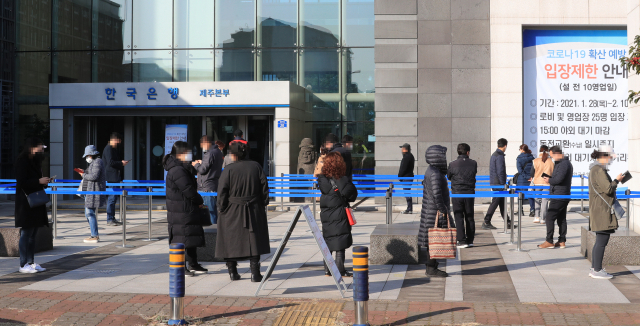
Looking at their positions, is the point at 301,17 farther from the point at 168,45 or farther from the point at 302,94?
the point at 168,45

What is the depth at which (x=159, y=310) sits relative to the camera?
7176mm

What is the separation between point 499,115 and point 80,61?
45.0ft

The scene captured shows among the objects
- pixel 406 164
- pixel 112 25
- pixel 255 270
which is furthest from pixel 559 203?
pixel 112 25

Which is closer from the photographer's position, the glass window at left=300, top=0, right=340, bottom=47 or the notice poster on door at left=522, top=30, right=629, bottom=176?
the notice poster on door at left=522, top=30, right=629, bottom=176

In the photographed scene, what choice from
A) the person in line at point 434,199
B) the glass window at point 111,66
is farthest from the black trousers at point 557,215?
the glass window at point 111,66

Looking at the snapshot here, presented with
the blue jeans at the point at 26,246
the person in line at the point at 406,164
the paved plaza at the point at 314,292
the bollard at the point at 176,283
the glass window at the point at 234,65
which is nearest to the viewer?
the bollard at the point at 176,283

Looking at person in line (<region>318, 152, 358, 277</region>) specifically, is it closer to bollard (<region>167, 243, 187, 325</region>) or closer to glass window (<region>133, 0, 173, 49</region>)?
bollard (<region>167, 243, 187, 325</region>)

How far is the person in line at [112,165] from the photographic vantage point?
1502 centimetres

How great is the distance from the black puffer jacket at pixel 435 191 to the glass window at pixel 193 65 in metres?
14.8

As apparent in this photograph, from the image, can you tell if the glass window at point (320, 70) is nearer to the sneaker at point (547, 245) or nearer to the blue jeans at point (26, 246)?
the sneaker at point (547, 245)

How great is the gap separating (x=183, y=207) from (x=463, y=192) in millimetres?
5207

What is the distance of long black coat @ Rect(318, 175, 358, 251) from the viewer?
8297mm

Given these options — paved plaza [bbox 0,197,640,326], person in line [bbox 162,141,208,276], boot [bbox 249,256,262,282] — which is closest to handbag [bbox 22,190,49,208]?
paved plaza [bbox 0,197,640,326]

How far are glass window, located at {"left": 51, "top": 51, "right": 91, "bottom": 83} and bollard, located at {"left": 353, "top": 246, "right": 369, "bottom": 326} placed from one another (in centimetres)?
1896
